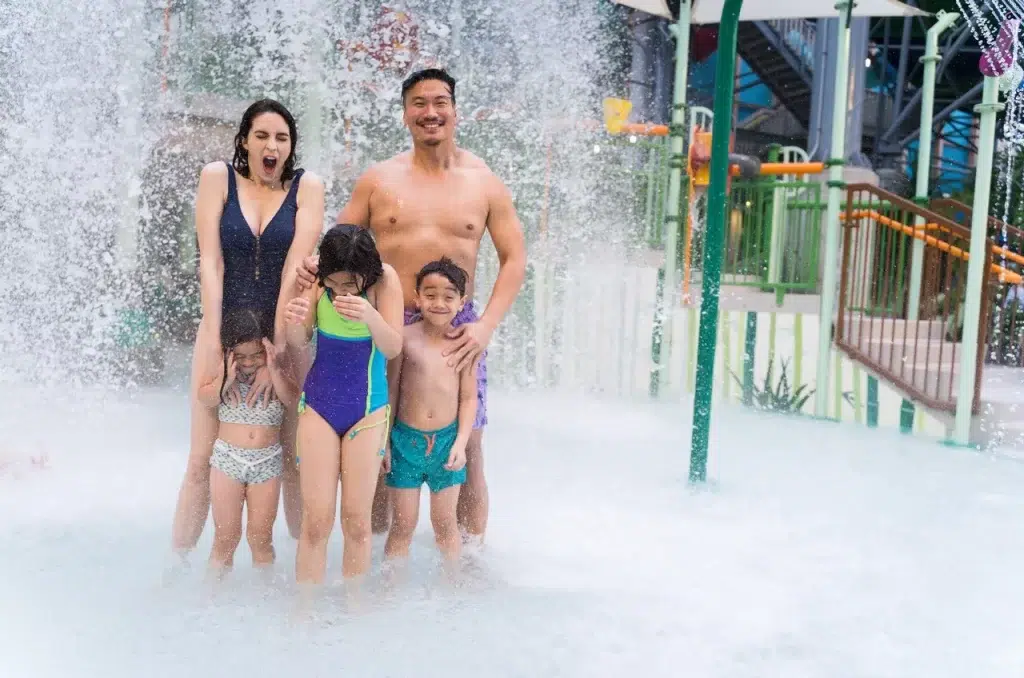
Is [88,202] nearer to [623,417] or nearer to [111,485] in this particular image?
[111,485]

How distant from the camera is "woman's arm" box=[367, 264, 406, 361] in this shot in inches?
97.7

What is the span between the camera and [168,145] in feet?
25.1

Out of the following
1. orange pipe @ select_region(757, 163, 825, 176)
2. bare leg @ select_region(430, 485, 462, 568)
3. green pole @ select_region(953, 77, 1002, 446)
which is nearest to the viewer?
bare leg @ select_region(430, 485, 462, 568)

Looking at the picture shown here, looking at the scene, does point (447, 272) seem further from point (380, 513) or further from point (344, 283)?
point (380, 513)

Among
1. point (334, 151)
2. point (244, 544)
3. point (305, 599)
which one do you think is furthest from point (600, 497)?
point (334, 151)

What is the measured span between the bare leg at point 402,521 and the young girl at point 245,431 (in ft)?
1.24

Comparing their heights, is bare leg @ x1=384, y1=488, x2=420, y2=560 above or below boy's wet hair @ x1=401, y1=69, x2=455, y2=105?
below

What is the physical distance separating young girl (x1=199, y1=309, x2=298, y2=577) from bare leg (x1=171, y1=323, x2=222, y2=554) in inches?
1.7

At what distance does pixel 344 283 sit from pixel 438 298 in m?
0.35

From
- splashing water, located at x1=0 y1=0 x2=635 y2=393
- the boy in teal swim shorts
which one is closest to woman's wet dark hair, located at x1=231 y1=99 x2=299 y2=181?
the boy in teal swim shorts

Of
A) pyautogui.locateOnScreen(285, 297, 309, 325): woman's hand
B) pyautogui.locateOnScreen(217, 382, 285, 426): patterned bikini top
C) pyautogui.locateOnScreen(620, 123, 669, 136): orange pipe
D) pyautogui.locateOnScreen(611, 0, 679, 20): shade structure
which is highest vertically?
pyautogui.locateOnScreen(611, 0, 679, 20): shade structure

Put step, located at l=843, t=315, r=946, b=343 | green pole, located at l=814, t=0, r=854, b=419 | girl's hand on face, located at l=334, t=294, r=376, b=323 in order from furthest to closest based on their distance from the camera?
step, located at l=843, t=315, r=946, b=343, green pole, located at l=814, t=0, r=854, b=419, girl's hand on face, located at l=334, t=294, r=376, b=323

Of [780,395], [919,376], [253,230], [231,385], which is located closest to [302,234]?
[253,230]

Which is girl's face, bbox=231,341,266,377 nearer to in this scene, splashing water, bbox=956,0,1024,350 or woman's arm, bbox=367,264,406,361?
woman's arm, bbox=367,264,406,361
